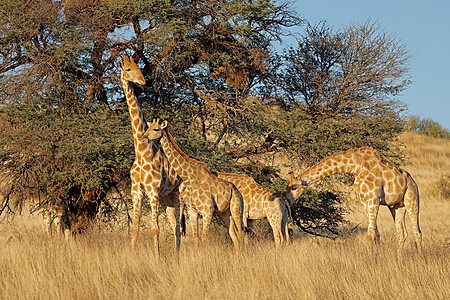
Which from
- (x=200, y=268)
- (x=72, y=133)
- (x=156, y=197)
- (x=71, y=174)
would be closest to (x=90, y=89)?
(x=72, y=133)

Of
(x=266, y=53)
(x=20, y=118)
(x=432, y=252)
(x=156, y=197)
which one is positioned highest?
(x=266, y=53)

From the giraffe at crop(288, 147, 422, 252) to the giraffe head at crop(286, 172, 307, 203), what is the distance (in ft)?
0.23

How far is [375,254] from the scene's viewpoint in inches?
342

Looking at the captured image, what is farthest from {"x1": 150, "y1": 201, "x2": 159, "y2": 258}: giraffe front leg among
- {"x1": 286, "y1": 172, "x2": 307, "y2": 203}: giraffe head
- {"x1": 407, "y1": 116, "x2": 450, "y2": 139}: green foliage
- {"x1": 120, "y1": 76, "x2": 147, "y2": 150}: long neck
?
{"x1": 407, "y1": 116, "x2": 450, "y2": 139}: green foliage

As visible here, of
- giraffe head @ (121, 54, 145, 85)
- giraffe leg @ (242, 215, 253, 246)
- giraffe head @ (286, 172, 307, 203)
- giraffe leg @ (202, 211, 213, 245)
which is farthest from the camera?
giraffe leg @ (242, 215, 253, 246)

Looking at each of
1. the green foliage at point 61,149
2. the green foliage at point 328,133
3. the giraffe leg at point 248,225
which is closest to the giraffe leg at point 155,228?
the green foliage at point 61,149

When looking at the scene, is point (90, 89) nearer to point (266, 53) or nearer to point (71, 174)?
point (71, 174)

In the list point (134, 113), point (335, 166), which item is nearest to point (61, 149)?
point (134, 113)

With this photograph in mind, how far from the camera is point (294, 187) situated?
11180 millimetres

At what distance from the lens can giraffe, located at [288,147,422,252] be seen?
10328mm

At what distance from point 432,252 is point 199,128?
6830 millimetres

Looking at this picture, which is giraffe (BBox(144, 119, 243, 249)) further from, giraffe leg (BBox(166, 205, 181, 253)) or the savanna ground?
the savanna ground

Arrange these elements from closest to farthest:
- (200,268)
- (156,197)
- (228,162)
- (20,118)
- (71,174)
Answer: (200,268)
(156,197)
(71,174)
(20,118)
(228,162)

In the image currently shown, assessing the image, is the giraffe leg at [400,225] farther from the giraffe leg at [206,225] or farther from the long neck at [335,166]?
the giraffe leg at [206,225]
